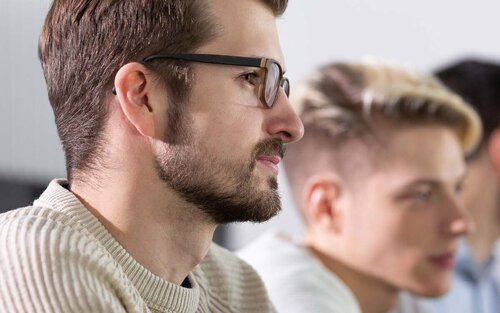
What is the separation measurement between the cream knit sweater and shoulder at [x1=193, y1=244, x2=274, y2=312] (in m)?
0.08

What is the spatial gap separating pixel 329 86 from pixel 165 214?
967mm

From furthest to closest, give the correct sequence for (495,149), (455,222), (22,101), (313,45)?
(313,45), (22,101), (495,149), (455,222)

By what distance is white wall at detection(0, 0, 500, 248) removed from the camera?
2.84 m

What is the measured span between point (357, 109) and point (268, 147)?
870 millimetres

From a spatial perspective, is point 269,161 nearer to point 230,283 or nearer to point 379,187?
point 230,283

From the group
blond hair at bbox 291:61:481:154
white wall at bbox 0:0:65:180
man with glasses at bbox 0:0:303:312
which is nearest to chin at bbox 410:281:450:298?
blond hair at bbox 291:61:481:154

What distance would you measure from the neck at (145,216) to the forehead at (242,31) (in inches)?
6.8

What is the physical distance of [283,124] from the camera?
111 centimetres

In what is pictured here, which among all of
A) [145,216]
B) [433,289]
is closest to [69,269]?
[145,216]

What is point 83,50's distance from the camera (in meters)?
1.08

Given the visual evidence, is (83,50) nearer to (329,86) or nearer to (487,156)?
(329,86)

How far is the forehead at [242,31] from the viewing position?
110 centimetres

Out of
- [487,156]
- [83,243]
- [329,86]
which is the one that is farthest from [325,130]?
[83,243]

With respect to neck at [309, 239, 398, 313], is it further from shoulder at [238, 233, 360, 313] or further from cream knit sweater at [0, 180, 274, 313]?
cream knit sweater at [0, 180, 274, 313]
